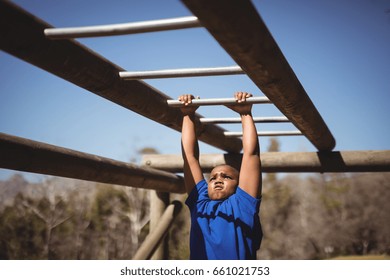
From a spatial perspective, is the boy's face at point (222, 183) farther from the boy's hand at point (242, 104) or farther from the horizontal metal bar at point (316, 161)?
the horizontal metal bar at point (316, 161)

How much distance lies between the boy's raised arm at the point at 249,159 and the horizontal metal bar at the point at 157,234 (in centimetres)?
186

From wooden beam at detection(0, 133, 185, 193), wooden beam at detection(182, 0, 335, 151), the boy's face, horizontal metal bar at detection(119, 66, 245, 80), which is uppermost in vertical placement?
horizontal metal bar at detection(119, 66, 245, 80)

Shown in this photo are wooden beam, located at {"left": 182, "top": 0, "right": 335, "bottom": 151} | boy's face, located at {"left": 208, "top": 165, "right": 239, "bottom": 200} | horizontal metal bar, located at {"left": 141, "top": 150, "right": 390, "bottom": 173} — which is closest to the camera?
wooden beam, located at {"left": 182, "top": 0, "right": 335, "bottom": 151}

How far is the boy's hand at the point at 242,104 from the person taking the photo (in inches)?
85.3

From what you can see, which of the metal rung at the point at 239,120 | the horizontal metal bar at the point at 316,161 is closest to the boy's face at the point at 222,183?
the metal rung at the point at 239,120

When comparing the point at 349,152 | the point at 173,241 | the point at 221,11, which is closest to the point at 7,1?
the point at 221,11

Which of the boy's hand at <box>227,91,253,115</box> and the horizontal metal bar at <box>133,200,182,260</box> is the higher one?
the boy's hand at <box>227,91,253,115</box>

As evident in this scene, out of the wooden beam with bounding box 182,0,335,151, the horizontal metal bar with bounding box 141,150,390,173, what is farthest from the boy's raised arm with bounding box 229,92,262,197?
the horizontal metal bar with bounding box 141,150,390,173

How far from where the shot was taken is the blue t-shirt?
2.15 metres

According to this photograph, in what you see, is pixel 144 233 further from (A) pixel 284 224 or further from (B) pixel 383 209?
(B) pixel 383 209

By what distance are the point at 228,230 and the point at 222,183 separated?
0.39m

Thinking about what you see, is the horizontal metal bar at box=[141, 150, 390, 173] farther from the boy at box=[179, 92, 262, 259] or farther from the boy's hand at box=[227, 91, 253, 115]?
the boy's hand at box=[227, 91, 253, 115]

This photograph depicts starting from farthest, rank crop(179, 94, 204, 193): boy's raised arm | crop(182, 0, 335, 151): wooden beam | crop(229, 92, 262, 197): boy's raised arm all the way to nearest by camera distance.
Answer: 1. crop(179, 94, 204, 193): boy's raised arm
2. crop(229, 92, 262, 197): boy's raised arm
3. crop(182, 0, 335, 151): wooden beam
